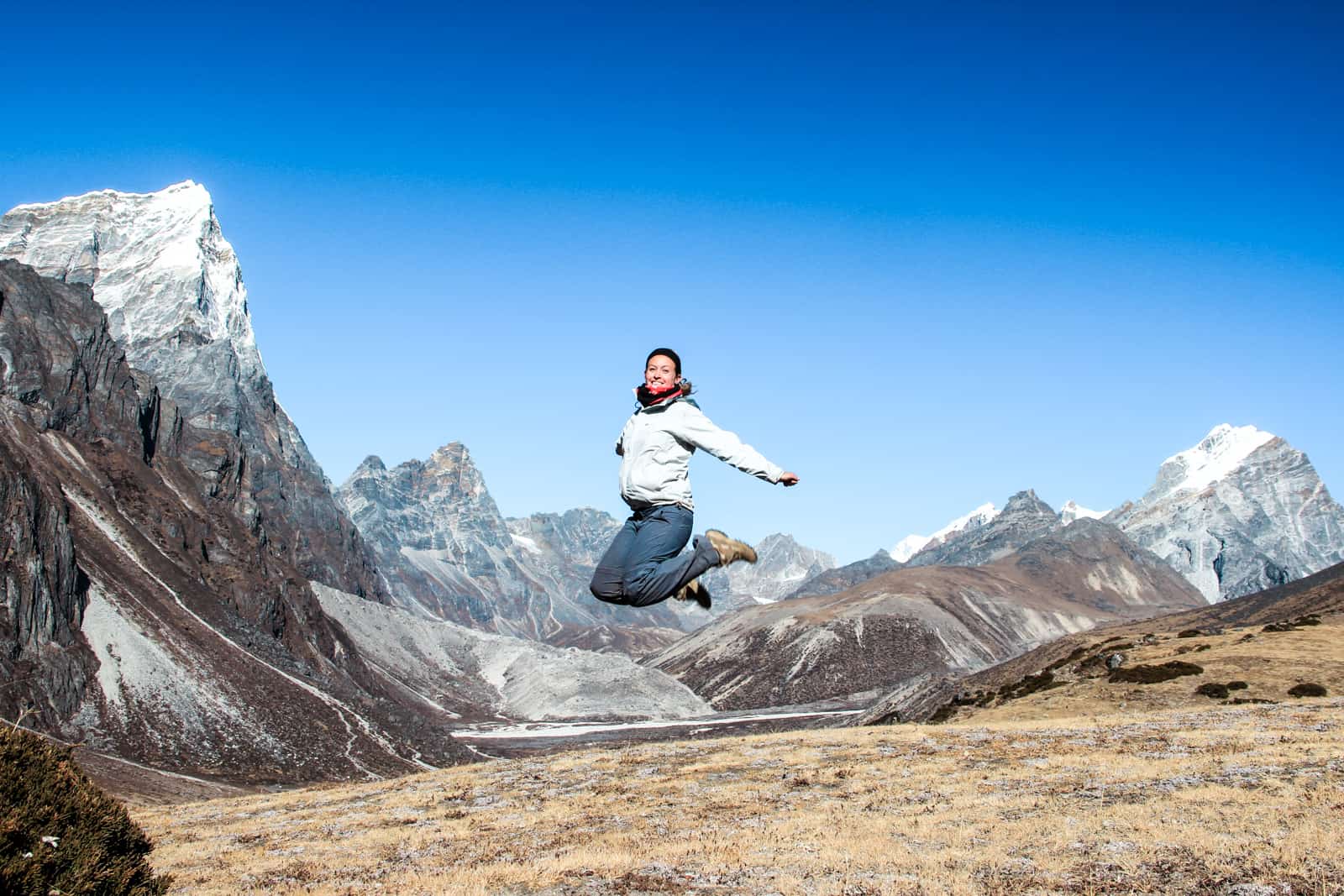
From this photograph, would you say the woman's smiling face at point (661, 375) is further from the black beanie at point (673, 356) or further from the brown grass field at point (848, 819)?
the brown grass field at point (848, 819)

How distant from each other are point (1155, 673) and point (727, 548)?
152 ft

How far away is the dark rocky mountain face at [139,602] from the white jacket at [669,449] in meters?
54.1

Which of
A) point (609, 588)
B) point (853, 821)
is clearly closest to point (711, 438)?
point (609, 588)

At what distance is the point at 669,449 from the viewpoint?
10297mm

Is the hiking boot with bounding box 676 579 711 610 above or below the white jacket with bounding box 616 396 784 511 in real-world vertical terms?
below

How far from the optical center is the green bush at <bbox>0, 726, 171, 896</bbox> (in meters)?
10.6

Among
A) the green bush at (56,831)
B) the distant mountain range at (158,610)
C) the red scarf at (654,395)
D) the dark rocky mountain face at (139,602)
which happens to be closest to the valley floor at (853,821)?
the green bush at (56,831)

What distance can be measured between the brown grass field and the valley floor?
8 centimetres

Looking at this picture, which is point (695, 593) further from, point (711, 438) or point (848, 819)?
point (848, 819)

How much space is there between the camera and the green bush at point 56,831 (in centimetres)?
1060

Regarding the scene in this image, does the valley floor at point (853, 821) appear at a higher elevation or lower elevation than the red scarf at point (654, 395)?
lower

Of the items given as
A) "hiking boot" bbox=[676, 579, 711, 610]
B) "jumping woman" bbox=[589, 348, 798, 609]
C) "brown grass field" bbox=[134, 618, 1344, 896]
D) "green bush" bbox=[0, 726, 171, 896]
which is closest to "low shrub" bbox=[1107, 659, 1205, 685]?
"brown grass field" bbox=[134, 618, 1344, 896]

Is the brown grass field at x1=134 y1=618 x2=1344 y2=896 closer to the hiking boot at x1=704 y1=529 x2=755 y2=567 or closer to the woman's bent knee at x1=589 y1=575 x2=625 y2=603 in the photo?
the hiking boot at x1=704 y1=529 x2=755 y2=567

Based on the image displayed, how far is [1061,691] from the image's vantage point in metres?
52.2
